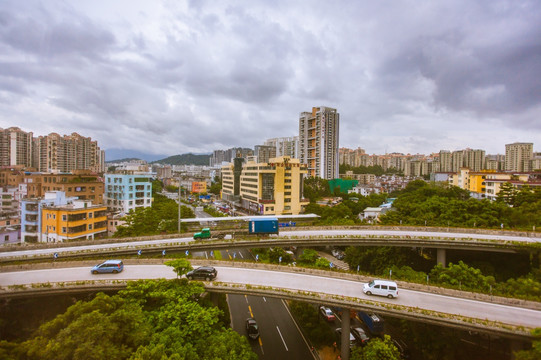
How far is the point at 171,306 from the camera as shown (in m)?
13.5

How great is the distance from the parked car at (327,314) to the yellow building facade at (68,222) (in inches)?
1138

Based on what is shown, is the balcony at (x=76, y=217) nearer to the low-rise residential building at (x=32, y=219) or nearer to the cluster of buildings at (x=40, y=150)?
the low-rise residential building at (x=32, y=219)

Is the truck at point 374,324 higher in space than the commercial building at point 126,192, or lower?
lower

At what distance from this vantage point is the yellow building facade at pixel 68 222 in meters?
31.0

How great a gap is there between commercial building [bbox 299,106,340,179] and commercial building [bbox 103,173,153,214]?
4705cm

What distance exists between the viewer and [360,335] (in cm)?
1800

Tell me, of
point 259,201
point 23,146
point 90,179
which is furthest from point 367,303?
point 23,146

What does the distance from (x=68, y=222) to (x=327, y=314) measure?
29.8 meters

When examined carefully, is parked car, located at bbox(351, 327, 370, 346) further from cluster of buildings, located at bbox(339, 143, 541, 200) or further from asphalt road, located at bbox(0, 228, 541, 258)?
cluster of buildings, located at bbox(339, 143, 541, 200)

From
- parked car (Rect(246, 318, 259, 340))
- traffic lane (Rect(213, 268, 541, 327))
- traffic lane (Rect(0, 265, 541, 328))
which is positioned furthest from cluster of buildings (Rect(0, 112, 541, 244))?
parked car (Rect(246, 318, 259, 340))

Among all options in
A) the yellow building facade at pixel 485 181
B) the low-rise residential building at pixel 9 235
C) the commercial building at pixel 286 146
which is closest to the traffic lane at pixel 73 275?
the low-rise residential building at pixel 9 235

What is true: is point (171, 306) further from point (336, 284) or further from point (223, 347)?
point (336, 284)

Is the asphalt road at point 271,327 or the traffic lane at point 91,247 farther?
the traffic lane at point 91,247

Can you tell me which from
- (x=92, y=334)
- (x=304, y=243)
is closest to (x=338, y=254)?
(x=304, y=243)
